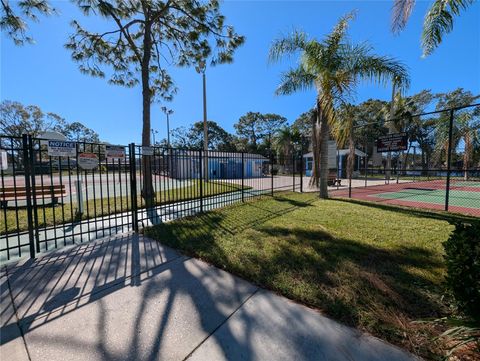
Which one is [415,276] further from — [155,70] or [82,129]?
[82,129]

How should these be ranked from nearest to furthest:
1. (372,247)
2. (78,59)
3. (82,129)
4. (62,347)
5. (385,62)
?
(62,347)
(372,247)
(385,62)
(78,59)
(82,129)

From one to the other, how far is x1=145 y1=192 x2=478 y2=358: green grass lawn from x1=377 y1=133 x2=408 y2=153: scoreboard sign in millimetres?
3490

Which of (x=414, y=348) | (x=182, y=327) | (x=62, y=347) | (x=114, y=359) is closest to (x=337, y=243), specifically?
(x=414, y=348)

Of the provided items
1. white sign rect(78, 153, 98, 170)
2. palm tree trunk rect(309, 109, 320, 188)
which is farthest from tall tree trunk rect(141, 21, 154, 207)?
palm tree trunk rect(309, 109, 320, 188)

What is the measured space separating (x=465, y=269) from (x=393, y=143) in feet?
30.1

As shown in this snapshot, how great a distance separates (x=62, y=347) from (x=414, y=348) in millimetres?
2977

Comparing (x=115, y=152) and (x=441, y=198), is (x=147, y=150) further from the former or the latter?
(x=441, y=198)

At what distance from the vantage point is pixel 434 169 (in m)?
8.76

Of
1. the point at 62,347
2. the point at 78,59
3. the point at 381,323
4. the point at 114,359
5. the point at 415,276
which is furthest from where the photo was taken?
the point at 78,59

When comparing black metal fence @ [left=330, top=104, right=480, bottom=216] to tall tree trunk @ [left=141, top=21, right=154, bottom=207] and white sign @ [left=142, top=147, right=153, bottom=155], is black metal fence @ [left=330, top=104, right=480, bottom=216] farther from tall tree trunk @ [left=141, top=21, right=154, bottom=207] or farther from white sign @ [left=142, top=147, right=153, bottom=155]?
tall tree trunk @ [left=141, top=21, right=154, bottom=207]

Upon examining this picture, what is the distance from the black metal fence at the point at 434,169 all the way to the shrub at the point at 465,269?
592 cm

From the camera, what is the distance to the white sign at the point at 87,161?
465cm

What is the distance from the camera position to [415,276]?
305cm

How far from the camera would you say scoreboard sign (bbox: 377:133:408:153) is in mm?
9172
